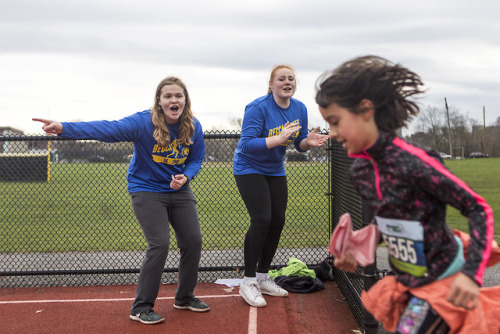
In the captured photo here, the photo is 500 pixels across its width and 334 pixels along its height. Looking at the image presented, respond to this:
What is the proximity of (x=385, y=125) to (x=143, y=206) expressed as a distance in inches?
105

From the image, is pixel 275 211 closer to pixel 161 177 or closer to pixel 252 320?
pixel 252 320

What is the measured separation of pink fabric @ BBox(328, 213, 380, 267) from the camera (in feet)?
7.93

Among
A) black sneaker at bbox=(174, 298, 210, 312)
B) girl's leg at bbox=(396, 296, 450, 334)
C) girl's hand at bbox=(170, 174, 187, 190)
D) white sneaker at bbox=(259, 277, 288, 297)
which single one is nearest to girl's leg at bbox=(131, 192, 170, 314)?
girl's hand at bbox=(170, 174, 187, 190)

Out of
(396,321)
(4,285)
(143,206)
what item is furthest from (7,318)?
(396,321)

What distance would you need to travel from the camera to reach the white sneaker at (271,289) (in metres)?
5.27


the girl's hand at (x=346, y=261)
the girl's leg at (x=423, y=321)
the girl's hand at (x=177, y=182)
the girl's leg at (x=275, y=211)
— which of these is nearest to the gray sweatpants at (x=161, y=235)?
the girl's hand at (x=177, y=182)

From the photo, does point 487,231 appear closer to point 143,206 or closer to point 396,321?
point 396,321

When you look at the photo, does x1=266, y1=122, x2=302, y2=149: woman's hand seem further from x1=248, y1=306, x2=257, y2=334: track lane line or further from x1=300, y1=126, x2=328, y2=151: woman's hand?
x1=248, y1=306, x2=257, y2=334: track lane line

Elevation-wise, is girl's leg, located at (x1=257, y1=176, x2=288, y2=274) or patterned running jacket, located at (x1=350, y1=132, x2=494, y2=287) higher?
patterned running jacket, located at (x1=350, y1=132, x2=494, y2=287)

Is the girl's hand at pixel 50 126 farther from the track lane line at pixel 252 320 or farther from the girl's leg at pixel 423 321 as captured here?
the girl's leg at pixel 423 321

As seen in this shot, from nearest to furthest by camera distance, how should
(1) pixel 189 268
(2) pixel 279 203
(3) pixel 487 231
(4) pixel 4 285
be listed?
(3) pixel 487 231 → (1) pixel 189 268 → (2) pixel 279 203 → (4) pixel 4 285

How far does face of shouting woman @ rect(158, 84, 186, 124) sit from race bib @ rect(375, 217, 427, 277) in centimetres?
252

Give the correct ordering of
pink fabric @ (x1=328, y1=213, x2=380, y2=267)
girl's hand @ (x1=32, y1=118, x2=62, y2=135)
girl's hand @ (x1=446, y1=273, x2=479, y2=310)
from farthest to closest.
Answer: girl's hand @ (x1=32, y1=118, x2=62, y2=135) < pink fabric @ (x1=328, y1=213, x2=380, y2=267) < girl's hand @ (x1=446, y1=273, x2=479, y2=310)

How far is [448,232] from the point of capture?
2207mm
